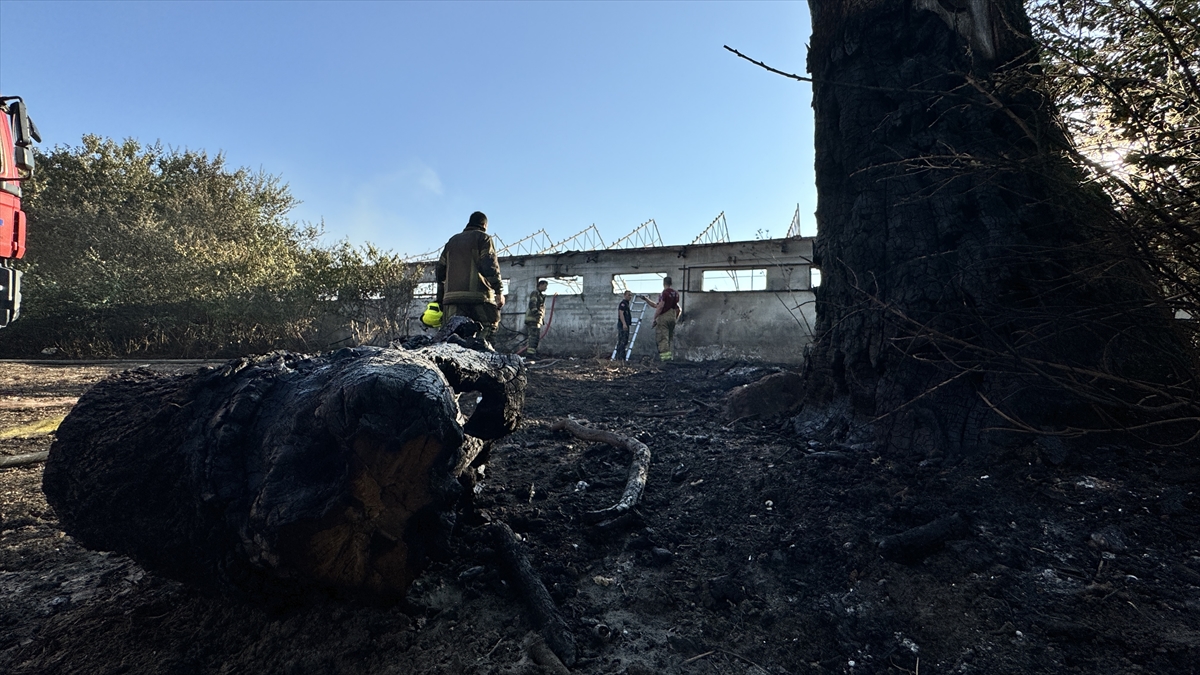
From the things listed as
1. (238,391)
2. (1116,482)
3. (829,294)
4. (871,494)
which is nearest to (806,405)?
(829,294)

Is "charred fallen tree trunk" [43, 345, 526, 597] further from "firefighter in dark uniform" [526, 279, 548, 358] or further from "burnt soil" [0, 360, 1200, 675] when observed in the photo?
"firefighter in dark uniform" [526, 279, 548, 358]

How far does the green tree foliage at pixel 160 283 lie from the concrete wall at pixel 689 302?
509 cm

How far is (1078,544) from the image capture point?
207 centimetres

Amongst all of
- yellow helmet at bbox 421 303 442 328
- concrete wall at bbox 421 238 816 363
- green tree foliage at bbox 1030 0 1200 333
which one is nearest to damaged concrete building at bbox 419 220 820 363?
concrete wall at bbox 421 238 816 363

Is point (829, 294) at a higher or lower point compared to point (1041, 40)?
lower

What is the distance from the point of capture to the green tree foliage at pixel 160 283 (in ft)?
38.3

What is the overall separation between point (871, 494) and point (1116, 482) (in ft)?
3.26

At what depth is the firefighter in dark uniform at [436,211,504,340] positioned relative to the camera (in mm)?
6465

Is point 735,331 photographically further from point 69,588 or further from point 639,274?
point 69,588

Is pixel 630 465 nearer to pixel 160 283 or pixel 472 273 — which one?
pixel 472 273

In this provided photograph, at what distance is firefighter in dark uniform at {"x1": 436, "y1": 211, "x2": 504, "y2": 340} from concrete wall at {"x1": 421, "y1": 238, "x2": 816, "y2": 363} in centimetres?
919

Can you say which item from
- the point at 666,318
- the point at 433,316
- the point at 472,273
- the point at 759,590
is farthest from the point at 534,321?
the point at 759,590

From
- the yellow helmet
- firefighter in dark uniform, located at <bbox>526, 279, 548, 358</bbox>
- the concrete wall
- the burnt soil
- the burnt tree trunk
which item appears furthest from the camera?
the concrete wall

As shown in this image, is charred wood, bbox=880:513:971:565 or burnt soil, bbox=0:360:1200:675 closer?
burnt soil, bbox=0:360:1200:675
